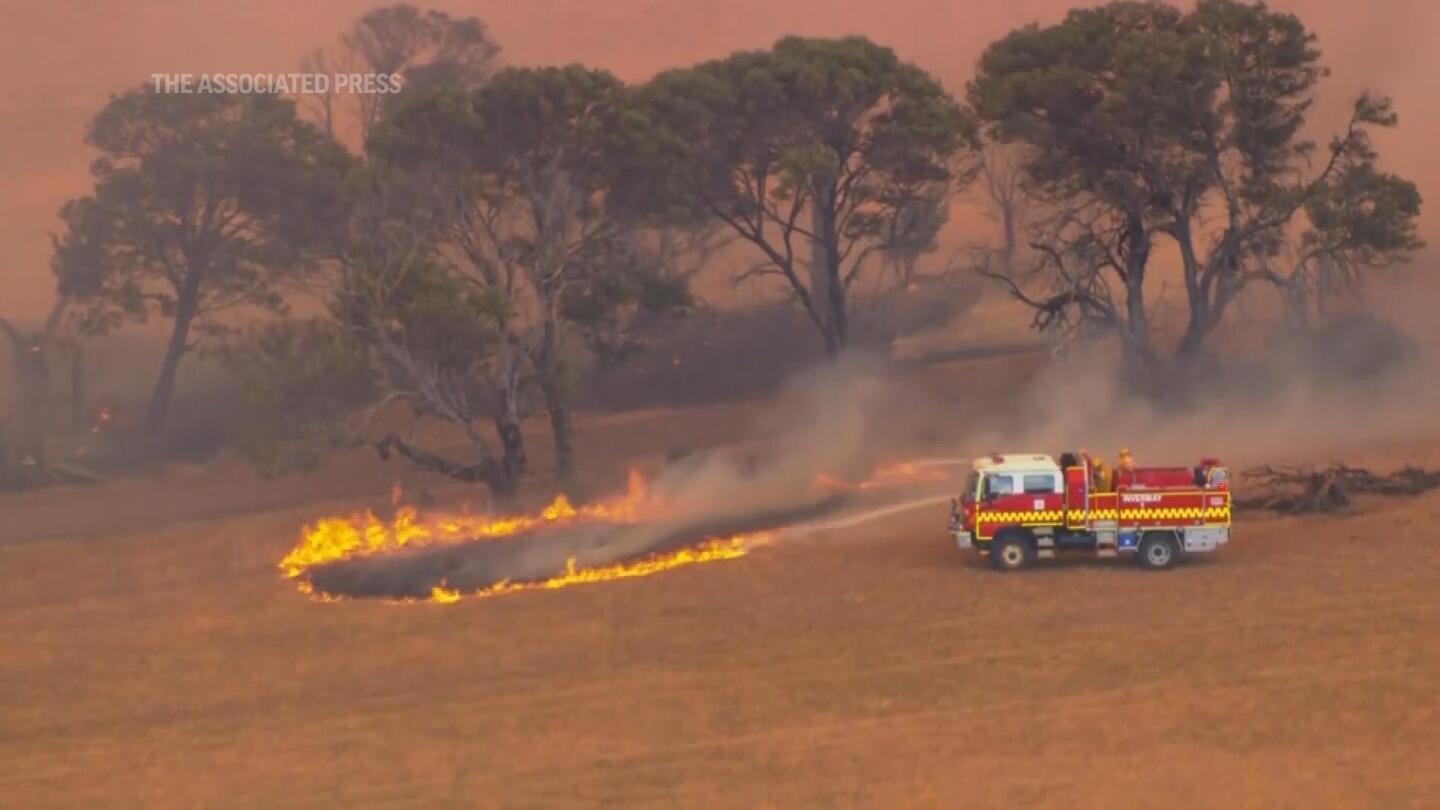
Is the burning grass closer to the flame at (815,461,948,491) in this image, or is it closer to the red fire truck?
the flame at (815,461,948,491)

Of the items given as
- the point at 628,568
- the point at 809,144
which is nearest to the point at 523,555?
the point at 628,568

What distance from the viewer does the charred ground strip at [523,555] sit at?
25.2 metres

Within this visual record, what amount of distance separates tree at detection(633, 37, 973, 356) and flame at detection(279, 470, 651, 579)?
9963mm

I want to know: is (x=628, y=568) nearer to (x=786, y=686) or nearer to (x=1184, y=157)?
(x=786, y=686)

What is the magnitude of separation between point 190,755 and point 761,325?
38021mm

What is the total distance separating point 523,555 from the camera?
2702 centimetres

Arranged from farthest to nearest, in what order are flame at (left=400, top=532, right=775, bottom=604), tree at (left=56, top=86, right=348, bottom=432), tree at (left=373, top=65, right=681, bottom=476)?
tree at (left=56, top=86, right=348, bottom=432) < tree at (left=373, top=65, right=681, bottom=476) < flame at (left=400, top=532, right=775, bottom=604)

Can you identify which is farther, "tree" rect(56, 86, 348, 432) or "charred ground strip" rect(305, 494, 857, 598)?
"tree" rect(56, 86, 348, 432)

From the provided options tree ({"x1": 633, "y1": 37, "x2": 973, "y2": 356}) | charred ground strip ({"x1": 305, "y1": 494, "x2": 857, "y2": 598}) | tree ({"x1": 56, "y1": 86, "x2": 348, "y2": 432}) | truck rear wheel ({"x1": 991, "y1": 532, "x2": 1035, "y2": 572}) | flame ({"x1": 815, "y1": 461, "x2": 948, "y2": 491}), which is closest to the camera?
truck rear wheel ({"x1": 991, "y1": 532, "x2": 1035, "y2": 572})

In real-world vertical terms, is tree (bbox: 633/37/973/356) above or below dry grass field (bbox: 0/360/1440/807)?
above

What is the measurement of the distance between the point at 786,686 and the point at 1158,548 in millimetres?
7230

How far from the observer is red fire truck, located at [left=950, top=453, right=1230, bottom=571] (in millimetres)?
21656

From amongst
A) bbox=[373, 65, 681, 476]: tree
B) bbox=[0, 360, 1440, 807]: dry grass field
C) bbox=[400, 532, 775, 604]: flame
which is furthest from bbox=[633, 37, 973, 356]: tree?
bbox=[0, 360, 1440, 807]: dry grass field

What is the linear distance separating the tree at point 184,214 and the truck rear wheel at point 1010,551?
85.1ft
